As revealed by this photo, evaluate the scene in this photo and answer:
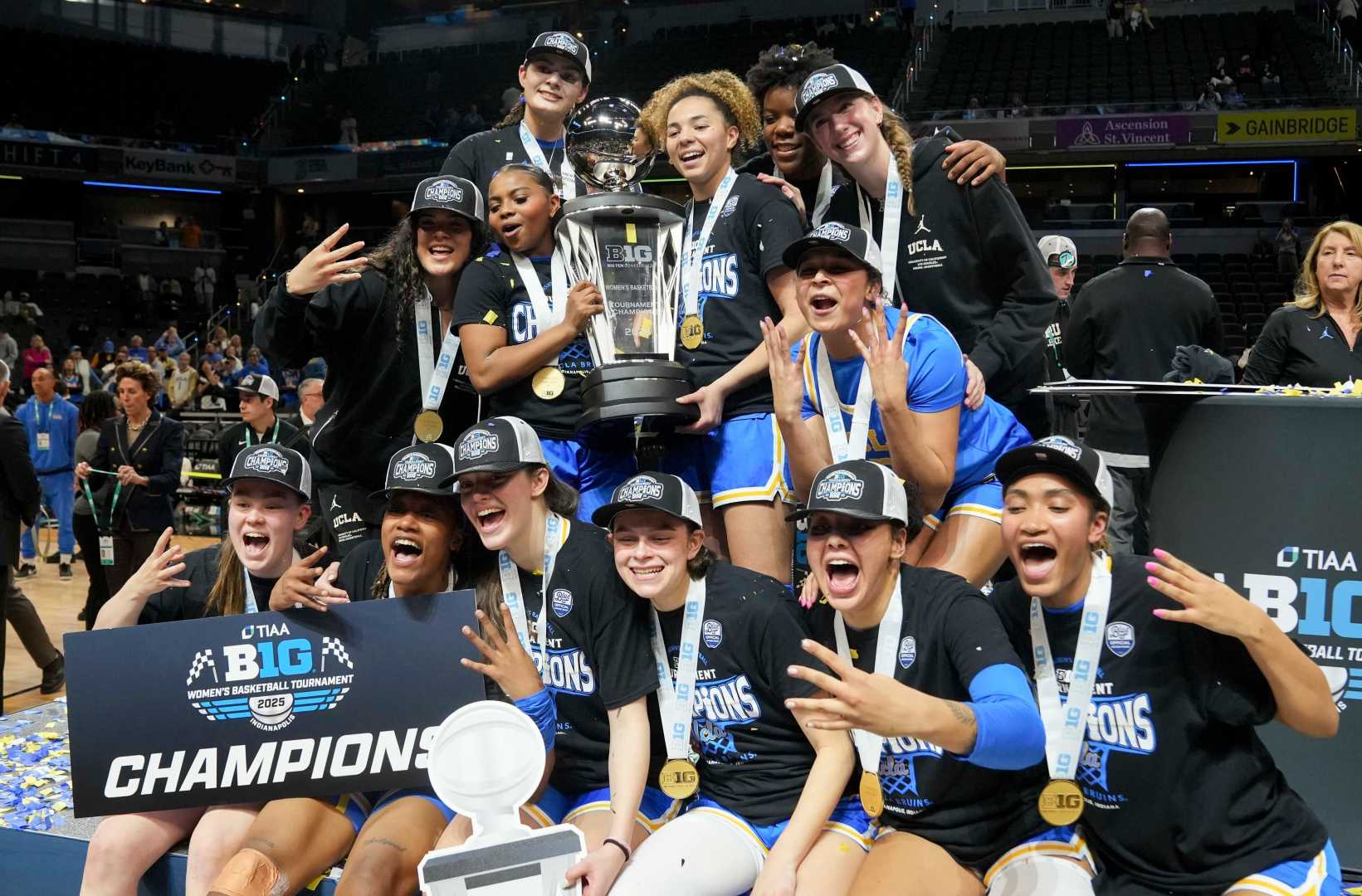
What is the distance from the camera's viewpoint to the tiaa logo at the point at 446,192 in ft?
12.5

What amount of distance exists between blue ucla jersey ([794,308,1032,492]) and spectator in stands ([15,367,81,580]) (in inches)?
341

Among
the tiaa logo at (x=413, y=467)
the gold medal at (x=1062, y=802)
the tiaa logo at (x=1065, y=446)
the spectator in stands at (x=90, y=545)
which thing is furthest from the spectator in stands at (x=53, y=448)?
the gold medal at (x=1062, y=802)

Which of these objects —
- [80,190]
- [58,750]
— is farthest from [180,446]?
[80,190]

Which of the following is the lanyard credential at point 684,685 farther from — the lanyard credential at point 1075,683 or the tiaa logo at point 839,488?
the lanyard credential at point 1075,683

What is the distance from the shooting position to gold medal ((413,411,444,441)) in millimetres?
3824

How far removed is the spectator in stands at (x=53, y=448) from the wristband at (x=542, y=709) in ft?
27.6

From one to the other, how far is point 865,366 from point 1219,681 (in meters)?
1.17

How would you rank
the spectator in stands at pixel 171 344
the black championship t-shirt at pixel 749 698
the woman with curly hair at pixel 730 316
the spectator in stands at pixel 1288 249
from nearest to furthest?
the black championship t-shirt at pixel 749 698
the woman with curly hair at pixel 730 316
the spectator in stands at pixel 1288 249
the spectator in stands at pixel 171 344

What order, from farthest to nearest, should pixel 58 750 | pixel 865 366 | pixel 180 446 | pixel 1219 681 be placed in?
pixel 180 446 < pixel 58 750 < pixel 865 366 < pixel 1219 681

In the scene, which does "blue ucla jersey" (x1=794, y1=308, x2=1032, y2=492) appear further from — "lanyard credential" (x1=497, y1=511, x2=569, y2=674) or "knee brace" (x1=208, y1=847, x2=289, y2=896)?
"knee brace" (x1=208, y1=847, x2=289, y2=896)

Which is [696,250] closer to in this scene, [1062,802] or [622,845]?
[622,845]

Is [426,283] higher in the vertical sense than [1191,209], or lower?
lower

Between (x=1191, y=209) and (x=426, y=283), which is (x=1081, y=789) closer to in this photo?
(x=426, y=283)

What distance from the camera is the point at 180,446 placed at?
8281 mm
